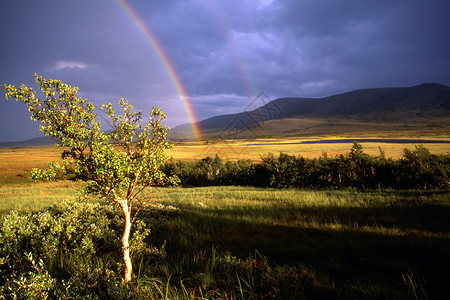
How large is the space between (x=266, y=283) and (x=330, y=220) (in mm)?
4946

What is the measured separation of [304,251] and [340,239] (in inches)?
53.3

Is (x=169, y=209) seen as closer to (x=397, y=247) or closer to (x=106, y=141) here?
(x=106, y=141)

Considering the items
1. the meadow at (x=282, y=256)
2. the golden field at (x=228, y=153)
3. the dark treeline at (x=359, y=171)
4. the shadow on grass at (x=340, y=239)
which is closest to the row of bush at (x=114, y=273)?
the meadow at (x=282, y=256)

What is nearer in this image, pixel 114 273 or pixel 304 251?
pixel 114 273

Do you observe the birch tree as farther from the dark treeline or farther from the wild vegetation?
the dark treeline

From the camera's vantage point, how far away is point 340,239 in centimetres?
613

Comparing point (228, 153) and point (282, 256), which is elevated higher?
point (282, 256)

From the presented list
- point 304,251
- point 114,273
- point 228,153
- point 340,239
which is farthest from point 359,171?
point 228,153

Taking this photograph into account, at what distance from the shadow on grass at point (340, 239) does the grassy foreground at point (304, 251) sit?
0.02m

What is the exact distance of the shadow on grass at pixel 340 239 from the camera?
426 centimetres

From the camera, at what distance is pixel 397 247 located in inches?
206

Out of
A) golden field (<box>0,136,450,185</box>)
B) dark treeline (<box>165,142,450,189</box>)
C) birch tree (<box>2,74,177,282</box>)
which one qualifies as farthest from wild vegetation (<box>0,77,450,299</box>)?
golden field (<box>0,136,450,185</box>)

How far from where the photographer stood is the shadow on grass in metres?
4.26

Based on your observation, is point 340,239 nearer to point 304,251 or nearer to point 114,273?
point 304,251
